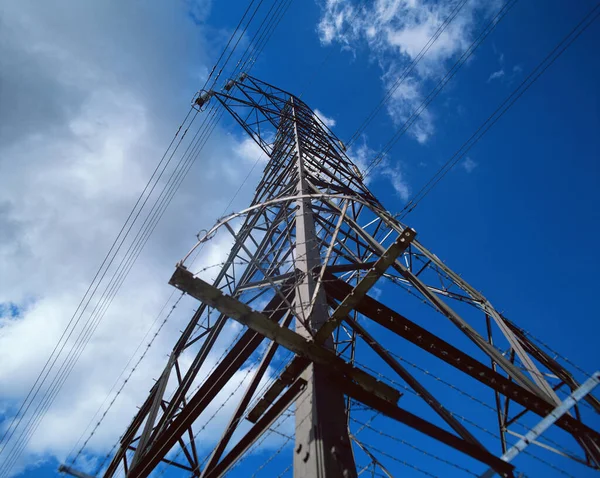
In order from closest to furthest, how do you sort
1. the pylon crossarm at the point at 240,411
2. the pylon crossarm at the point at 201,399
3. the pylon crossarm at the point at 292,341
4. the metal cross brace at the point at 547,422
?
the metal cross brace at the point at 547,422 → the pylon crossarm at the point at 292,341 → the pylon crossarm at the point at 240,411 → the pylon crossarm at the point at 201,399

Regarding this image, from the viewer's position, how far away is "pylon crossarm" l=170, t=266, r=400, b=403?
15.4ft

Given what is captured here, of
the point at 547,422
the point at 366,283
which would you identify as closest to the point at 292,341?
the point at 366,283

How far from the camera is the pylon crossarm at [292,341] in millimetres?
4695

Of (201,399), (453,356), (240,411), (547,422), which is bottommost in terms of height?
(547,422)

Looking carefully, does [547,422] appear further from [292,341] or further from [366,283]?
[292,341]

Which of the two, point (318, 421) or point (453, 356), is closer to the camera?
point (318, 421)

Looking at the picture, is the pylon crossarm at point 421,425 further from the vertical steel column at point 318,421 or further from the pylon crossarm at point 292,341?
the vertical steel column at point 318,421

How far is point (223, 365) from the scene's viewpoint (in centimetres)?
764

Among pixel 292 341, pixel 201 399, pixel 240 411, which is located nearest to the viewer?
pixel 292 341

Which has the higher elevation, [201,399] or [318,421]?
[201,399]

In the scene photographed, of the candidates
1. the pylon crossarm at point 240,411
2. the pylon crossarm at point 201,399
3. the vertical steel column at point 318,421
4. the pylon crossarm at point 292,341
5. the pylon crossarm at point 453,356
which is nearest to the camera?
the vertical steel column at point 318,421

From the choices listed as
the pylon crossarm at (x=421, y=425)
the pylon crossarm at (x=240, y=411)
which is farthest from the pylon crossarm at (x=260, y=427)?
the pylon crossarm at (x=421, y=425)

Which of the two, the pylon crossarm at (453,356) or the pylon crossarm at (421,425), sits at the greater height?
the pylon crossarm at (453,356)

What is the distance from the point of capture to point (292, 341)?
4.68 metres
